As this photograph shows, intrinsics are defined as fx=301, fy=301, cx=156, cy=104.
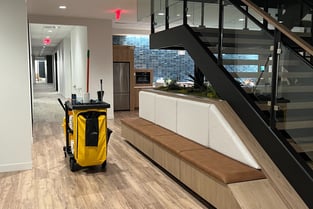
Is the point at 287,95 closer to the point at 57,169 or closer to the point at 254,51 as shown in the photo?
the point at 254,51

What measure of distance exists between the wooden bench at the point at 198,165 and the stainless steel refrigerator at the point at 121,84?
5.47 meters

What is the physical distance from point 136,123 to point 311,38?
10.5 ft

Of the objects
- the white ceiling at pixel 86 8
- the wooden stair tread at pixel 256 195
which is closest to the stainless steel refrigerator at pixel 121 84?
the white ceiling at pixel 86 8

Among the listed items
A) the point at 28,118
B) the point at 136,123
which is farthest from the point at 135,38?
the point at 28,118

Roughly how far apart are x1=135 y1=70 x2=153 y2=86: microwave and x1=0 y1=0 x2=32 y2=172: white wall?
712 centimetres

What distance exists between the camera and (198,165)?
3.17 meters

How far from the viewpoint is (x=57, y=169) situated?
430 centimetres

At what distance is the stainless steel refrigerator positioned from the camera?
33.5 feet

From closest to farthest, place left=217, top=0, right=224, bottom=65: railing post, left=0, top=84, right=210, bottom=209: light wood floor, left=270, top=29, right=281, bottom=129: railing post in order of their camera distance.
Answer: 1. left=270, top=29, right=281, bottom=129: railing post
2. left=0, top=84, right=210, bottom=209: light wood floor
3. left=217, top=0, right=224, bottom=65: railing post

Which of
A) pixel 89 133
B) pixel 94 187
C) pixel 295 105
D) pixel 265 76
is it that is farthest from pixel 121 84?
pixel 295 105

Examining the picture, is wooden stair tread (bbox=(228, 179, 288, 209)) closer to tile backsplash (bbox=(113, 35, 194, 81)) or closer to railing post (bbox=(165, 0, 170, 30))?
railing post (bbox=(165, 0, 170, 30))

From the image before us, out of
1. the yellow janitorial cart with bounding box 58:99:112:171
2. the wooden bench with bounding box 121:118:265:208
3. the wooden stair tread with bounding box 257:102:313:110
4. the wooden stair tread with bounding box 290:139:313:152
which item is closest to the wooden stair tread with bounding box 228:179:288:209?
the wooden bench with bounding box 121:118:265:208

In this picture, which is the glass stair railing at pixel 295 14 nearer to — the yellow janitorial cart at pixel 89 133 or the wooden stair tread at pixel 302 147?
the wooden stair tread at pixel 302 147

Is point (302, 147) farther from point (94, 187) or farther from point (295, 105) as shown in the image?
point (94, 187)
